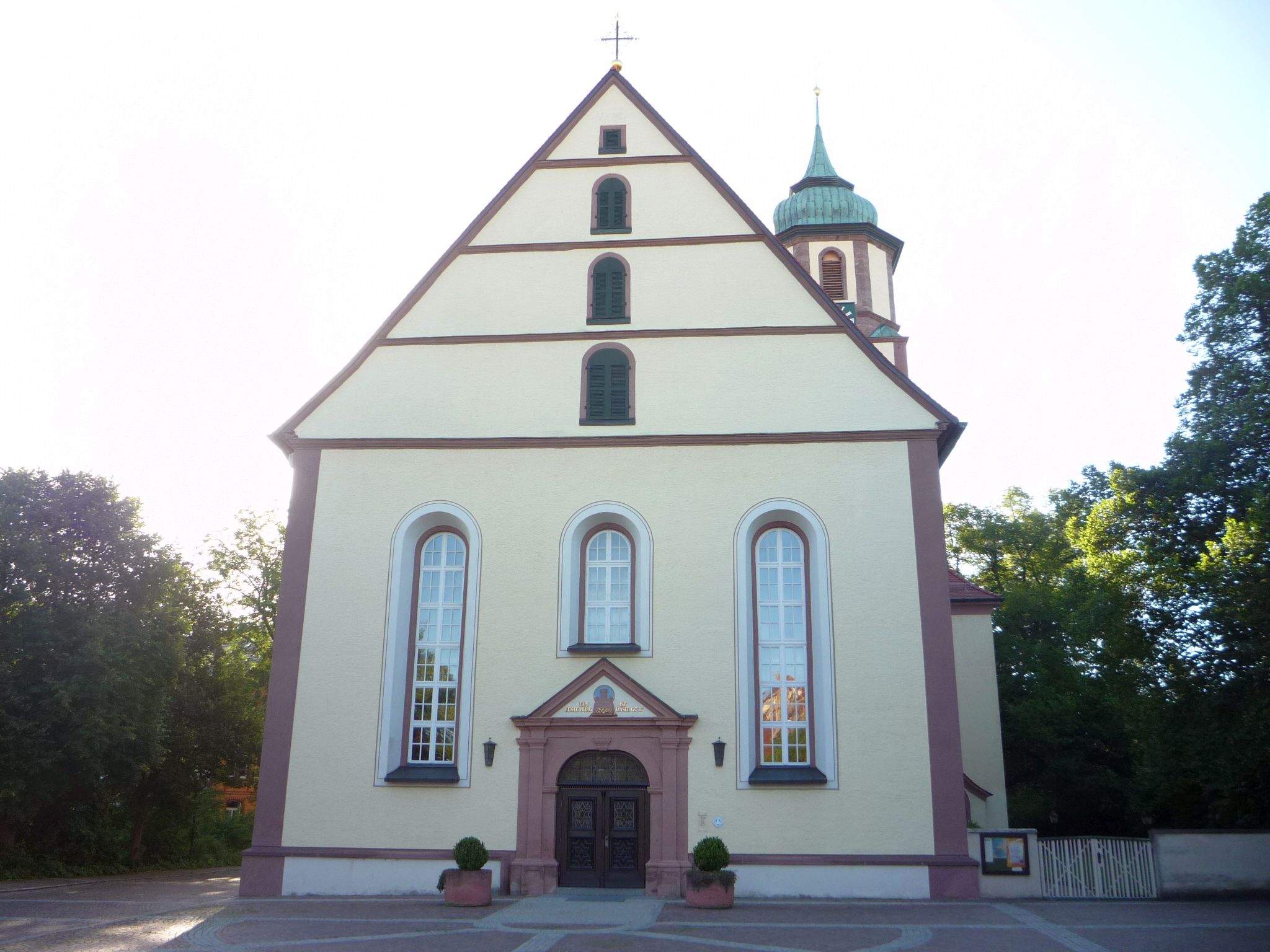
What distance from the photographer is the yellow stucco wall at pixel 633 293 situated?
60.9ft

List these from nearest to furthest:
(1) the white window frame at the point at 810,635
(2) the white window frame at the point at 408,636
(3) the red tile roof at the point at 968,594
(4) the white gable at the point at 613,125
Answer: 1. (1) the white window frame at the point at 810,635
2. (2) the white window frame at the point at 408,636
3. (4) the white gable at the point at 613,125
4. (3) the red tile roof at the point at 968,594

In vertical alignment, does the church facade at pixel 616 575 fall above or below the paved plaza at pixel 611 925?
above

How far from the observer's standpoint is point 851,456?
57.7 ft

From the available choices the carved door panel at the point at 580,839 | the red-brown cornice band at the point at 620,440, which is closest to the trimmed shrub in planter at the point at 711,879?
the carved door panel at the point at 580,839

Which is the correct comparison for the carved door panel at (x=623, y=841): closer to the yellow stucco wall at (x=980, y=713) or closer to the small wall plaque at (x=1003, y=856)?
the small wall plaque at (x=1003, y=856)

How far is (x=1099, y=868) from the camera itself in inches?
640

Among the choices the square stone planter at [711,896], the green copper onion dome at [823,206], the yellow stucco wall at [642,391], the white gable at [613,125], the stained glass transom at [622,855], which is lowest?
the square stone planter at [711,896]

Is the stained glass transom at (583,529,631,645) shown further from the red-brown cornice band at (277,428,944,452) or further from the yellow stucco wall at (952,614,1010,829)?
the yellow stucco wall at (952,614,1010,829)

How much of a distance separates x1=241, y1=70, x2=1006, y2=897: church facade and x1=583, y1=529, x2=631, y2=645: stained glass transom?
0.05m

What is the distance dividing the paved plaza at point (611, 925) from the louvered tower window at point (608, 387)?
778cm

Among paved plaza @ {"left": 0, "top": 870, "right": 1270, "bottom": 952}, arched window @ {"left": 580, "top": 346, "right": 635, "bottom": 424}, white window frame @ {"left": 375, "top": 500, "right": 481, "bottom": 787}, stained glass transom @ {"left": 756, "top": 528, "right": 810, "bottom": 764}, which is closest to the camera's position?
paved plaza @ {"left": 0, "top": 870, "right": 1270, "bottom": 952}

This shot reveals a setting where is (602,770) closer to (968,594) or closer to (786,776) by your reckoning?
(786,776)

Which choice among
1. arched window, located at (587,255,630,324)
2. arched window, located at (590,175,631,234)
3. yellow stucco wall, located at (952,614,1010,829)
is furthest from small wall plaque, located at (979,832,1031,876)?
arched window, located at (590,175,631,234)

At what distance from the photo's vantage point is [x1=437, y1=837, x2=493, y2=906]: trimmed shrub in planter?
14375 millimetres
